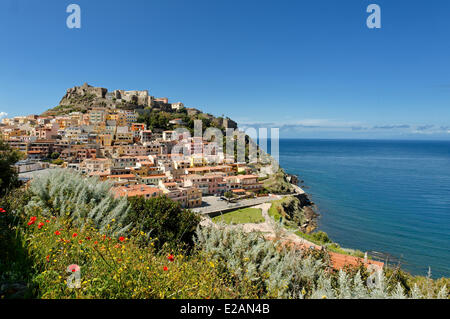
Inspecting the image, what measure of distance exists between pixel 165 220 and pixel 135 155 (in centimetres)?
3556

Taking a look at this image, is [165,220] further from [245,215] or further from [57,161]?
[57,161]

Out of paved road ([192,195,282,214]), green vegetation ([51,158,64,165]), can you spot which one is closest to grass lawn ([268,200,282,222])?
paved road ([192,195,282,214])

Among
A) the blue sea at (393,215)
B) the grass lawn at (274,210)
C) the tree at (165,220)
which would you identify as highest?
the tree at (165,220)

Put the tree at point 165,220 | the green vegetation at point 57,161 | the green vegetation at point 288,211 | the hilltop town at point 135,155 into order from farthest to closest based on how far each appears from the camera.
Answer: the green vegetation at point 57,161, the hilltop town at point 135,155, the green vegetation at point 288,211, the tree at point 165,220

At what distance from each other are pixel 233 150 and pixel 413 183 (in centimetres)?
3972

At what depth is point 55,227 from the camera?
331 centimetres

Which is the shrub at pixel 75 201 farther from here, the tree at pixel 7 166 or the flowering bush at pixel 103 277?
the tree at pixel 7 166

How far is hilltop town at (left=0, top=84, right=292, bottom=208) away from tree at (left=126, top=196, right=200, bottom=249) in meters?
11.3

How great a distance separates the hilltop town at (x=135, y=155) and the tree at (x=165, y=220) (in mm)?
11290

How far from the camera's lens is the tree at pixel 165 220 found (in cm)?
740

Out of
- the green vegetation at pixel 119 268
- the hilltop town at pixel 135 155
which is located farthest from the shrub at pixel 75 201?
the hilltop town at pixel 135 155

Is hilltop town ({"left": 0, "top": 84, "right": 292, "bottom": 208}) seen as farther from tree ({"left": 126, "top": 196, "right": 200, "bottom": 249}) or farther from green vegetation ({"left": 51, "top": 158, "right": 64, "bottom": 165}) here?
tree ({"left": 126, "top": 196, "right": 200, "bottom": 249})

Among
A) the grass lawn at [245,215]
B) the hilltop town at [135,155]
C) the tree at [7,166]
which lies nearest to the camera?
the tree at [7,166]
